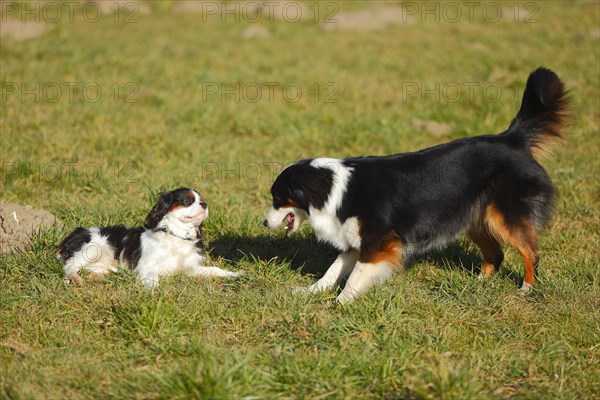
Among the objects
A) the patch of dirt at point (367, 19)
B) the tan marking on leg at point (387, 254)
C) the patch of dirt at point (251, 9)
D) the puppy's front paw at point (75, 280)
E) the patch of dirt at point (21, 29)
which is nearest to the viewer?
the tan marking on leg at point (387, 254)

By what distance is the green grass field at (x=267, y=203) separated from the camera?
358 cm

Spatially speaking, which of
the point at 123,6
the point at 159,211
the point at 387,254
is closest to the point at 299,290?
the point at 387,254

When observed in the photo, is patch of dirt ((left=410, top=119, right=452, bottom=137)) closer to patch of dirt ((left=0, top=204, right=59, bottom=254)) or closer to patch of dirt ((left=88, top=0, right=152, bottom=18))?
patch of dirt ((left=0, top=204, right=59, bottom=254))

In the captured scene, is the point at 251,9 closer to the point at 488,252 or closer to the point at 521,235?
the point at 488,252

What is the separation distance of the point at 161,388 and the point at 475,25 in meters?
12.1

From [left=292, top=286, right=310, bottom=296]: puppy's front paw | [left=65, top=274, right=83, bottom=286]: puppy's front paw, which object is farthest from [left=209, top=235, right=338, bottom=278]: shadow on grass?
[left=65, top=274, right=83, bottom=286]: puppy's front paw

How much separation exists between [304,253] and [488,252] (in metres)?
1.46

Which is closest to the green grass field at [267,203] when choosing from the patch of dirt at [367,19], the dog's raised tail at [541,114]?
the patch of dirt at [367,19]

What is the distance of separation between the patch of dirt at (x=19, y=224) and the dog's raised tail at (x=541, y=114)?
3.66 meters

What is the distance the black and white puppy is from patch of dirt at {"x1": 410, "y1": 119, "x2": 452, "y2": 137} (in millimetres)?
4341

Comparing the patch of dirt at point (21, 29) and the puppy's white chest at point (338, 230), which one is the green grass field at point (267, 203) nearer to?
the patch of dirt at point (21, 29)

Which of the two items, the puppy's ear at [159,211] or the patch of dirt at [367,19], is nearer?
the puppy's ear at [159,211]

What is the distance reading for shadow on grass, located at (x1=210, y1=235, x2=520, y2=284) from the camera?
17.0 feet

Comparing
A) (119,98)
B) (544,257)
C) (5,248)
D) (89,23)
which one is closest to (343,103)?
(119,98)
